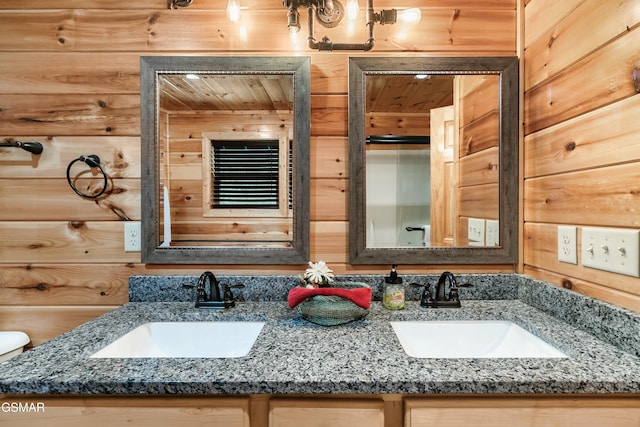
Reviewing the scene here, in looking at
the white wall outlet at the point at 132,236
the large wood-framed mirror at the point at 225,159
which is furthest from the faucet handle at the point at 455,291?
the white wall outlet at the point at 132,236

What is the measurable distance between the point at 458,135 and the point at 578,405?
940mm

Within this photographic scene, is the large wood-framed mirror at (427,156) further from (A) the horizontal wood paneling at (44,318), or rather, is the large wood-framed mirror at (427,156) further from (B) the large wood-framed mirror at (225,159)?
(A) the horizontal wood paneling at (44,318)

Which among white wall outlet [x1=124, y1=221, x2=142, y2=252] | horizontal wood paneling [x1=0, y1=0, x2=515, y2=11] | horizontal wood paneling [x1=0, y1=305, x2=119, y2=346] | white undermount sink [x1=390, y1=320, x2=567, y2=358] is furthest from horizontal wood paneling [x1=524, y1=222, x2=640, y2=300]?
horizontal wood paneling [x1=0, y1=305, x2=119, y2=346]

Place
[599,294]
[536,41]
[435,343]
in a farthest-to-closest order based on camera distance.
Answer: [536,41] < [435,343] < [599,294]

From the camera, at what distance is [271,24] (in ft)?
4.41

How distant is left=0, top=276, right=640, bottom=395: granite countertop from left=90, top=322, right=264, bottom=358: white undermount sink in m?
0.16

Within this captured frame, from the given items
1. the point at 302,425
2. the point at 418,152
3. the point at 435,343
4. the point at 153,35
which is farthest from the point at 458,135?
the point at 153,35

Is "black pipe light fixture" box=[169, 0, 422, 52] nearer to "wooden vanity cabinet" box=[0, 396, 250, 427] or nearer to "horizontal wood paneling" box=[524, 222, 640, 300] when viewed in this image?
"horizontal wood paneling" box=[524, 222, 640, 300]

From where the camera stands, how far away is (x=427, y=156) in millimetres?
1323

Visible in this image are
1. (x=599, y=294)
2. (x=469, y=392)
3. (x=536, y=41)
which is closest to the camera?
(x=469, y=392)

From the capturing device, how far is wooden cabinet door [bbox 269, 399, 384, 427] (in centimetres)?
75

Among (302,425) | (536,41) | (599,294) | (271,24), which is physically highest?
(271,24)

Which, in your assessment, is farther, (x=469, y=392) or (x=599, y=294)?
(x=599, y=294)

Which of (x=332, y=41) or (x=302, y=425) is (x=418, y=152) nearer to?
(x=332, y=41)
